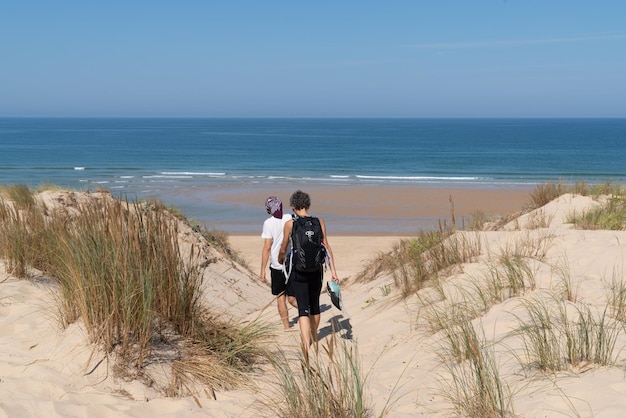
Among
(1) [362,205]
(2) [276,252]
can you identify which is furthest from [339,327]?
(1) [362,205]

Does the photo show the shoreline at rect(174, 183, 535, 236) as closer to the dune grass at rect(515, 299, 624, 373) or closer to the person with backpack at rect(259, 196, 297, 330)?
the person with backpack at rect(259, 196, 297, 330)

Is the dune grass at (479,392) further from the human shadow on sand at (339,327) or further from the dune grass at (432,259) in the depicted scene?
the dune grass at (432,259)

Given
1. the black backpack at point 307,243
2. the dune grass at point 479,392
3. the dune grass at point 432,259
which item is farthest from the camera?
the dune grass at point 432,259

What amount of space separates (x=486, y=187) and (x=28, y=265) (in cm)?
3061

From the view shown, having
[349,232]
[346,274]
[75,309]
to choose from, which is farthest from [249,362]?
[349,232]

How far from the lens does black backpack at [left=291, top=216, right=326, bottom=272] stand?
229 inches

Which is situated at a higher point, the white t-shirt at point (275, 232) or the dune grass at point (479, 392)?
the white t-shirt at point (275, 232)

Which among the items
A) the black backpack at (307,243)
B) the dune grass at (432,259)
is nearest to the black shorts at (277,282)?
the black backpack at (307,243)

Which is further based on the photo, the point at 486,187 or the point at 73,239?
the point at 486,187

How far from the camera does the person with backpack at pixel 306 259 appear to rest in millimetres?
5828

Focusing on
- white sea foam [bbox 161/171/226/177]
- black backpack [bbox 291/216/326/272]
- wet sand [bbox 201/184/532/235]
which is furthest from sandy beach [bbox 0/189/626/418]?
white sea foam [bbox 161/171/226/177]

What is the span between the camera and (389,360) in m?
5.59

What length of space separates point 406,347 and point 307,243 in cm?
134

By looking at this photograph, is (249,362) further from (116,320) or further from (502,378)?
(502,378)
